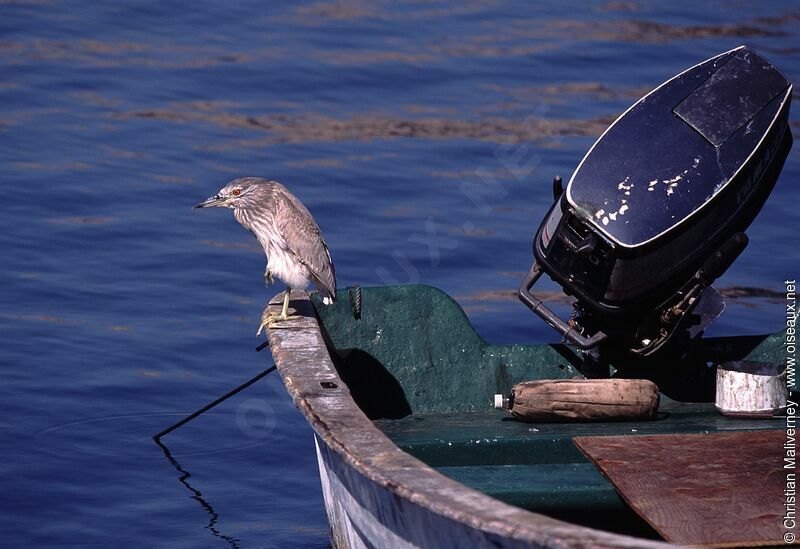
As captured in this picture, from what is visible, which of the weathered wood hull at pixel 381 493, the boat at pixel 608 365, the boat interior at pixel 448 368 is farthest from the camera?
the boat interior at pixel 448 368

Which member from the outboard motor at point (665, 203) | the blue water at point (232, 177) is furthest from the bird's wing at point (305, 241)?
the blue water at point (232, 177)

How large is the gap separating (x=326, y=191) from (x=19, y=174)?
9.47 ft

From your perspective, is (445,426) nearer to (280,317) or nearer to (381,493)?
(280,317)

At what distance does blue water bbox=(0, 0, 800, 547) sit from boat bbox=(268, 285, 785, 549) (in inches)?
51.3

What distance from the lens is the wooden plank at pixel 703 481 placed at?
4754mm

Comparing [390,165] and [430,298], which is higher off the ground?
[390,165]

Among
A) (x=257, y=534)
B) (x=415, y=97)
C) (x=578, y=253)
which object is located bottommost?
(x=257, y=534)

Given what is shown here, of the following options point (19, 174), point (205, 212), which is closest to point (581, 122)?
point (205, 212)

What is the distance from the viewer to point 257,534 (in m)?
7.71

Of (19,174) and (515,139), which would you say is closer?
(19,174)

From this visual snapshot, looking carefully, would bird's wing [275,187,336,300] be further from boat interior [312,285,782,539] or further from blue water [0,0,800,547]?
blue water [0,0,800,547]

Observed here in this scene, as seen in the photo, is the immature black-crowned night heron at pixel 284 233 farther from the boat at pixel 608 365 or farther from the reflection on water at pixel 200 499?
the reflection on water at pixel 200 499

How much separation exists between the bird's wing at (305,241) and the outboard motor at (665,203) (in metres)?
1.15

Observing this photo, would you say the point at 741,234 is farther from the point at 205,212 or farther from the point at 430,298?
the point at 205,212
